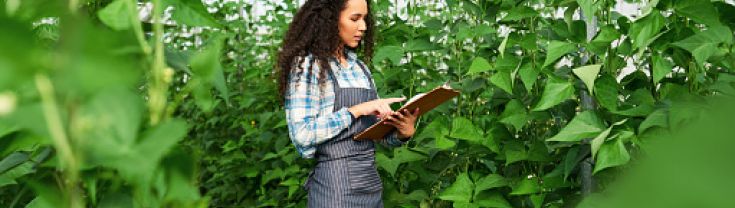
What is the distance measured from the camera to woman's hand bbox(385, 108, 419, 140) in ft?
6.82

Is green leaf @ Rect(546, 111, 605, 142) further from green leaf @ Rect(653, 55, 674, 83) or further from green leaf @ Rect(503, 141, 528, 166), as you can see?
green leaf @ Rect(503, 141, 528, 166)

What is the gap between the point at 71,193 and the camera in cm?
34

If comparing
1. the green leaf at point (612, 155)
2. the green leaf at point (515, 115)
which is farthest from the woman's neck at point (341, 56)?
the green leaf at point (612, 155)

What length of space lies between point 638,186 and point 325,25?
200 centimetres

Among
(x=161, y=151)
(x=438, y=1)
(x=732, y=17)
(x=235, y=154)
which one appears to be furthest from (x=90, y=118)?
(x=235, y=154)

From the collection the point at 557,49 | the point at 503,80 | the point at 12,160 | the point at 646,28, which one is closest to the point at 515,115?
the point at 503,80

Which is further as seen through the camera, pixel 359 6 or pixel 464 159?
pixel 464 159

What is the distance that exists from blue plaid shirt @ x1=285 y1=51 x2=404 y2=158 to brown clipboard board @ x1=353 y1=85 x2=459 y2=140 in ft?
0.18

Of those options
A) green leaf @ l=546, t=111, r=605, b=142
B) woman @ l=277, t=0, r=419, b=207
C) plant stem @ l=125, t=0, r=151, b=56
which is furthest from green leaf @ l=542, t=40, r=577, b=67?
plant stem @ l=125, t=0, r=151, b=56

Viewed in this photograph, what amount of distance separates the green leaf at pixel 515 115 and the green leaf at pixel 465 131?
0.09 m

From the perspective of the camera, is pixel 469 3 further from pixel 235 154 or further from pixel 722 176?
pixel 722 176

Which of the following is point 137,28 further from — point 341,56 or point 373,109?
point 341,56

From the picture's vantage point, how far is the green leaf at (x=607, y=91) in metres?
1.82

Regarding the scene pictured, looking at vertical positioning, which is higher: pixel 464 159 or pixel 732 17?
pixel 732 17
